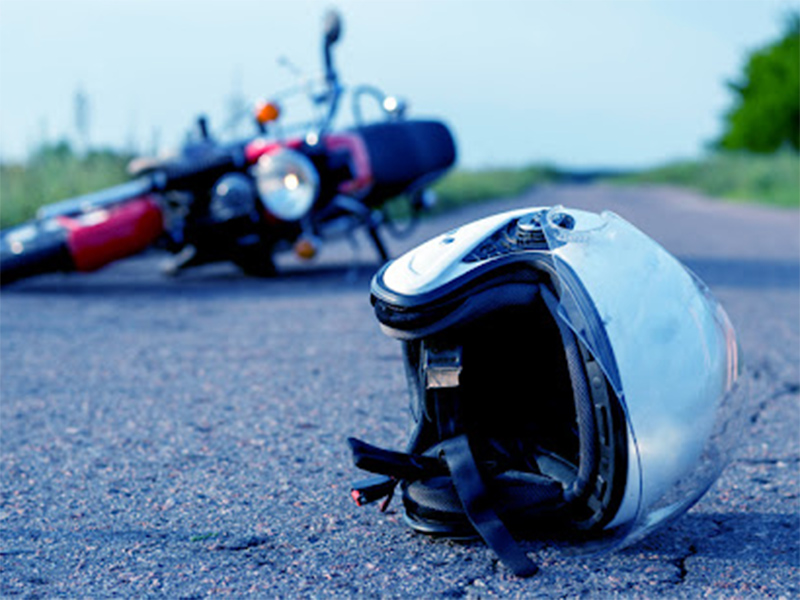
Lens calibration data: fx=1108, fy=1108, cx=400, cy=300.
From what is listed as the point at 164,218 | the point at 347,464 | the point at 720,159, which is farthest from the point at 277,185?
the point at 720,159

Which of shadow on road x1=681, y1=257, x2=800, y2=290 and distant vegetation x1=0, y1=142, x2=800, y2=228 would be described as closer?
shadow on road x1=681, y1=257, x2=800, y2=290

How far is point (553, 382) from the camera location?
2.36m

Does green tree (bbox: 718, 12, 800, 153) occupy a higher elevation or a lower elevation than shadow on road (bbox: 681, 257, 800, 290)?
lower

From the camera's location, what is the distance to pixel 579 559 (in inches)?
86.6

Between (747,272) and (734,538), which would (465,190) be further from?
(734,538)

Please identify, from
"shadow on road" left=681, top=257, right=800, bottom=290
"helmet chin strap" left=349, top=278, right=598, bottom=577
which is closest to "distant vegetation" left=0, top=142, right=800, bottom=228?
"shadow on road" left=681, top=257, right=800, bottom=290

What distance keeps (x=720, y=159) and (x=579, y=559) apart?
41689 millimetres

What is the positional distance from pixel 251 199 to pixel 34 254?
1.34m

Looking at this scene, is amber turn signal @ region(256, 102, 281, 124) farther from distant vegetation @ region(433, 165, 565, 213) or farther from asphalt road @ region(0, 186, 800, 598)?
distant vegetation @ region(433, 165, 565, 213)

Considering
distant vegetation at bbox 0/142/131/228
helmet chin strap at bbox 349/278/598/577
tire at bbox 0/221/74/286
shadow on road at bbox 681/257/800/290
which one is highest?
helmet chin strap at bbox 349/278/598/577

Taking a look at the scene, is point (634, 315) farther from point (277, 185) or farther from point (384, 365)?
point (277, 185)

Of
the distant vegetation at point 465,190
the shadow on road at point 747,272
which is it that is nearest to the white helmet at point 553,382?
the shadow on road at point 747,272

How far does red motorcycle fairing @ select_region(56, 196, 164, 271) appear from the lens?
672cm

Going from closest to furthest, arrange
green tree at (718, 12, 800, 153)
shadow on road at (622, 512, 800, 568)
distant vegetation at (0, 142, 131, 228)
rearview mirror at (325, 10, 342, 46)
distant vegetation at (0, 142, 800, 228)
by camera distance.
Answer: shadow on road at (622, 512, 800, 568), rearview mirror at (325, 10, 342, 46), distant vegetation at (0, 142, 131, 228), distant vegetation at (0, 142, 800, 228), green tree at (718, 12, 800, 153)
